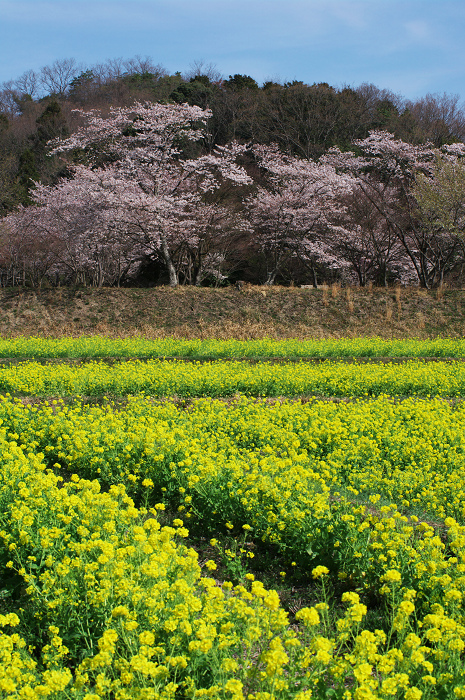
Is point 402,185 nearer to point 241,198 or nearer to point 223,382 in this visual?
point 241,198

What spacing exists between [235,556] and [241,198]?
2792 centimetres

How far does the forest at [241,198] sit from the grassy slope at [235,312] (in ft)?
7.82

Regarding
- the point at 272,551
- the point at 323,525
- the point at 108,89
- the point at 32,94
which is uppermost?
the point at 32,94

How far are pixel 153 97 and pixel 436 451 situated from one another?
4096cm

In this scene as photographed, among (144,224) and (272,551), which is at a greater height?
(144,224)

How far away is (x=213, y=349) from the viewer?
15.8 meters

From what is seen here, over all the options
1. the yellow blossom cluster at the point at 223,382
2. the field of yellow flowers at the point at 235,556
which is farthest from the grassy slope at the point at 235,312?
the field of yellow flowers at the point at 235,556

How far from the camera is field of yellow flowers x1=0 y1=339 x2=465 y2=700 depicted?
2746 millimetres

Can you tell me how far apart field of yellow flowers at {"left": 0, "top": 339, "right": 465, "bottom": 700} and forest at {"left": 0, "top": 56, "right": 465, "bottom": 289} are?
64.0 feet

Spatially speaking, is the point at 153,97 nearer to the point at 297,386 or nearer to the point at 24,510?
the point at 297,386

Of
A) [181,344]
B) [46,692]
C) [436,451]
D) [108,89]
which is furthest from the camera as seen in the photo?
[108,89]

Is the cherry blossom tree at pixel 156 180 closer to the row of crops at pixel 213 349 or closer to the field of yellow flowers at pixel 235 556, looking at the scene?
the row of crops at pixel 213 349

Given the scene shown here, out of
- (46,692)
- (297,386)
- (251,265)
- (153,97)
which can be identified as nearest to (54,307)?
(251,265)

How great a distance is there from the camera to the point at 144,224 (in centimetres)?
2536
